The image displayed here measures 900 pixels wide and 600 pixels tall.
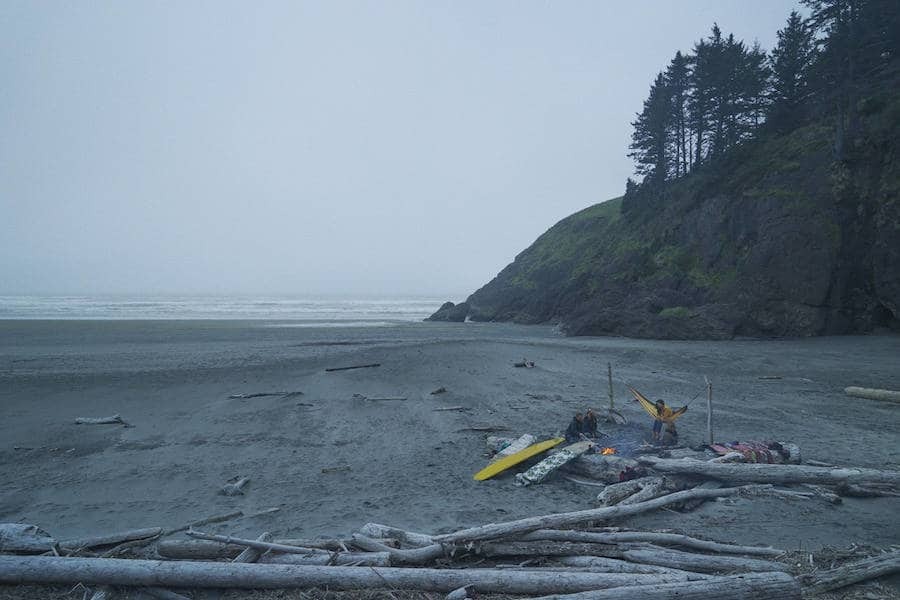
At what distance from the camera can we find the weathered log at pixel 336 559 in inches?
229

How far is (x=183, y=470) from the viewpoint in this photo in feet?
33.5

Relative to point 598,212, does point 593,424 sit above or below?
below

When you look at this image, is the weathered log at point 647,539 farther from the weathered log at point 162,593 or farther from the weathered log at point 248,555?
the weathered log at point 162,593

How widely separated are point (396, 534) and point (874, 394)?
15.0 metres

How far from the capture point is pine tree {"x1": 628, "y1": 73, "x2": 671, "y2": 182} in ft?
152

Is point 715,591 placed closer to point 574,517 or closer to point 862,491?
point 574,517

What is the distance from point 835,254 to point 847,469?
23.5 m

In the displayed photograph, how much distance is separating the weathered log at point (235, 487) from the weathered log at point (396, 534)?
10.4 ft

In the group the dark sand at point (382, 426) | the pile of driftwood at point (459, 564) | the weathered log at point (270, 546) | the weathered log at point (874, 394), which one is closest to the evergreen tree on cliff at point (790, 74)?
the dark sand at point (382, 426)

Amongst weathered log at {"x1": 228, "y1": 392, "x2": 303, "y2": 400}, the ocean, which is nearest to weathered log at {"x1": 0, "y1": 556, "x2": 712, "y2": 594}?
weathered log at {"x1": 228, "y1": 392, "x2": 303, "y2": 400}

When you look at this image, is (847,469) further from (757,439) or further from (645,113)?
(645,113)

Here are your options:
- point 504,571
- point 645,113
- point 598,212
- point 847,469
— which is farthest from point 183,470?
point 598,212

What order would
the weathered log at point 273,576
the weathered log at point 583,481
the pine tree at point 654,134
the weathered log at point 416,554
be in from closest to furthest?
the weathered log at point 273,576 → the weathered log at point 416,554 → the weathered log at point 583,481 → the pine tree at point 654,134

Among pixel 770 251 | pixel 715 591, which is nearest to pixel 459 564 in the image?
pixel 715 591
